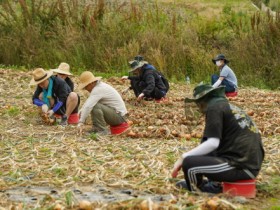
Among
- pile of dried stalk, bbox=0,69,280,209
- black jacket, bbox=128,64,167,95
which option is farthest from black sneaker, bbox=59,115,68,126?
black jacket, bbox=128,64,167,95

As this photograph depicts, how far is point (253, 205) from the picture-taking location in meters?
5.23

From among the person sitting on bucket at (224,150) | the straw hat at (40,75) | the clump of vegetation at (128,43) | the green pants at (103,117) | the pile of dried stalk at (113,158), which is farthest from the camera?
the clump of vegetation at (128,43)

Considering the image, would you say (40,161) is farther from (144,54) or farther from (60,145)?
(144,54)

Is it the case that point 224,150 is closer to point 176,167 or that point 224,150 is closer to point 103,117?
point 176,167

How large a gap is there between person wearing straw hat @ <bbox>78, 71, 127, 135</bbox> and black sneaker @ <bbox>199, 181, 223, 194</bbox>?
3.09 m

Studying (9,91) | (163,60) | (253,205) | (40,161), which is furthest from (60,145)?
(163,60)

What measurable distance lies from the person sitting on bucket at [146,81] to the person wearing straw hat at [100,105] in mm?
2470

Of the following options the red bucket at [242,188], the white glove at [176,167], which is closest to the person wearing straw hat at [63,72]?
the white glove at [176,167]

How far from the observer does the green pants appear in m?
8.48

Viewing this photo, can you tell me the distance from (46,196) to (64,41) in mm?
13348

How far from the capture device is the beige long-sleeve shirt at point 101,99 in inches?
328

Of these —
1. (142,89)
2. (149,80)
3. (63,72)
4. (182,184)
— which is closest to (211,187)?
(182,184)

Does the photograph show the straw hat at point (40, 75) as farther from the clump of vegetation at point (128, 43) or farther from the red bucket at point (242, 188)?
the clump of vegetation at point (128, 43)

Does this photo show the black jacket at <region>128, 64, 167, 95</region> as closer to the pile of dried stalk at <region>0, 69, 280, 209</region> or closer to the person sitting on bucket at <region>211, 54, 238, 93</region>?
the pile of dried stalk at <region>0, 69, 280, 209</region>
